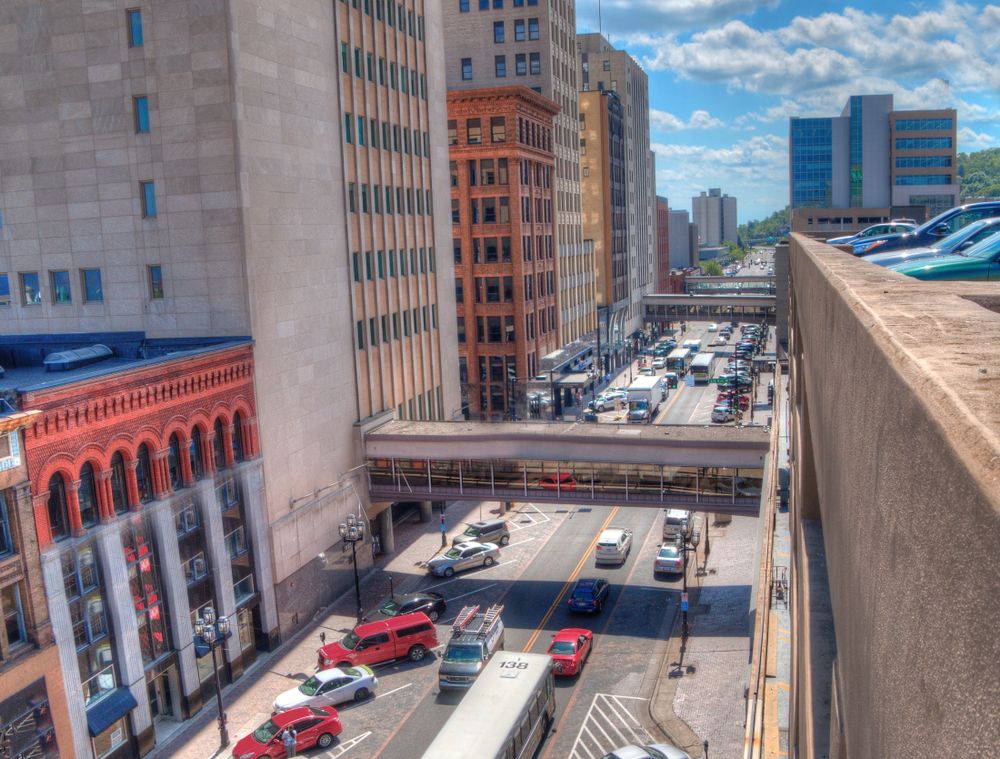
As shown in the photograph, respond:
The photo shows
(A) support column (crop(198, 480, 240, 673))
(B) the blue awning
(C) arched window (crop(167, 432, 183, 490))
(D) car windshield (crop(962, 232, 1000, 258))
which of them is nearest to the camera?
(D) car windshield (crop(962, 232, 1000, 258))

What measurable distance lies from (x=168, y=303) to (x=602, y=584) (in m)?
21.3

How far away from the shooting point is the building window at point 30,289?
3906 cm

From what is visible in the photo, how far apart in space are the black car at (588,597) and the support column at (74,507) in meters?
19.9

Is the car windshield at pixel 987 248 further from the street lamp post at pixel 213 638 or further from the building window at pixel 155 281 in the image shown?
the building window at pixel 155 281

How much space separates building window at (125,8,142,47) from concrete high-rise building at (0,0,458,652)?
0.08 m

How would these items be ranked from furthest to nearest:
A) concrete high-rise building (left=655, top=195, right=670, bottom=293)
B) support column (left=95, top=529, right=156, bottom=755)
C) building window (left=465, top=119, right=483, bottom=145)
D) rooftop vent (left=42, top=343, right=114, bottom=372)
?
1. concrete high-rise building (left=655, top=195, right=670, bottom=293)
2. building window (left=465, top=119, right=483, bottom=145)
3. rooftop vent (left=42, top=343, right=114, bottom=372)
4. support column (left=95, top=529, right=156, bottom=755)

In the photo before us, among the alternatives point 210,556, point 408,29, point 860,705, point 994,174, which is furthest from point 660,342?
point 860,705

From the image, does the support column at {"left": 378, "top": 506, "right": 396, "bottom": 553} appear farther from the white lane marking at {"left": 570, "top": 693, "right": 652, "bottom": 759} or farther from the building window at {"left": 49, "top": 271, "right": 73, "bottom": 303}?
the white lane marking at {"left": 570, "top": 693, "right": 652, "bottom": 759}

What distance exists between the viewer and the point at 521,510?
58.2 m

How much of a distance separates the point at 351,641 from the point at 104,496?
11379 millimetres

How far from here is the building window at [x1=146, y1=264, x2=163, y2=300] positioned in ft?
123

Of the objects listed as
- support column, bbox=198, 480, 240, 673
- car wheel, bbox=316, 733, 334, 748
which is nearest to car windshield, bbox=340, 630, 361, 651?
support column, bbox=198, 480, 240, 673

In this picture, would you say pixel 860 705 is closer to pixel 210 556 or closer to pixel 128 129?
pixel 210 556

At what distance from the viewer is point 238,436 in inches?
1419
